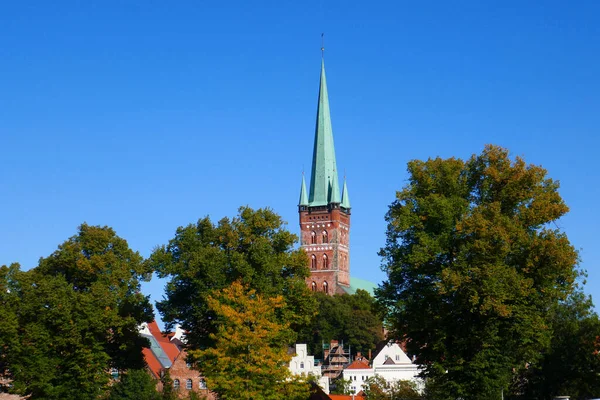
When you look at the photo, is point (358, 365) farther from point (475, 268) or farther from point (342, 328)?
point (475, 268)

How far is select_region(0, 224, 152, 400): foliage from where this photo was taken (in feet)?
176

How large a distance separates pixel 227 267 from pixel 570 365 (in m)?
20.7

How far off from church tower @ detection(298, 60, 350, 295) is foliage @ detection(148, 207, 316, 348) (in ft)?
312

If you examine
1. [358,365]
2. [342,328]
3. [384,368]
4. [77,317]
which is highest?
[342,328]

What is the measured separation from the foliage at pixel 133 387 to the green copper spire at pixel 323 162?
97.3 meters

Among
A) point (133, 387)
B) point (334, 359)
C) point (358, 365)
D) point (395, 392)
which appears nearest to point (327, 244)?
point (334, 359)

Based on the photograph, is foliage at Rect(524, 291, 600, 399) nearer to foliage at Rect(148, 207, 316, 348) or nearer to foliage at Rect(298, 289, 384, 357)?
foliage at Rect(148, 207, 316, 348)

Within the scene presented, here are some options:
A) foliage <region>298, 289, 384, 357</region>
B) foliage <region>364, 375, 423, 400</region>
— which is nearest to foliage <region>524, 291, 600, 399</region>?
foliage <region>364, 375, 423, 400</region>

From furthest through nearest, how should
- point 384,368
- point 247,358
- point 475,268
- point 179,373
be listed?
point 384,368, point 179,373, point 247,358, point 475,268

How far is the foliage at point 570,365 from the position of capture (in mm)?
52469

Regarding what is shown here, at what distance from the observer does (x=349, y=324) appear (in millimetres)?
122375

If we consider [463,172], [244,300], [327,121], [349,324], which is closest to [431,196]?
[463,172]

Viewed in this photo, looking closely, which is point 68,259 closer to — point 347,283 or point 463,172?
point 463,172

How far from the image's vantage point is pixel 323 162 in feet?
503
